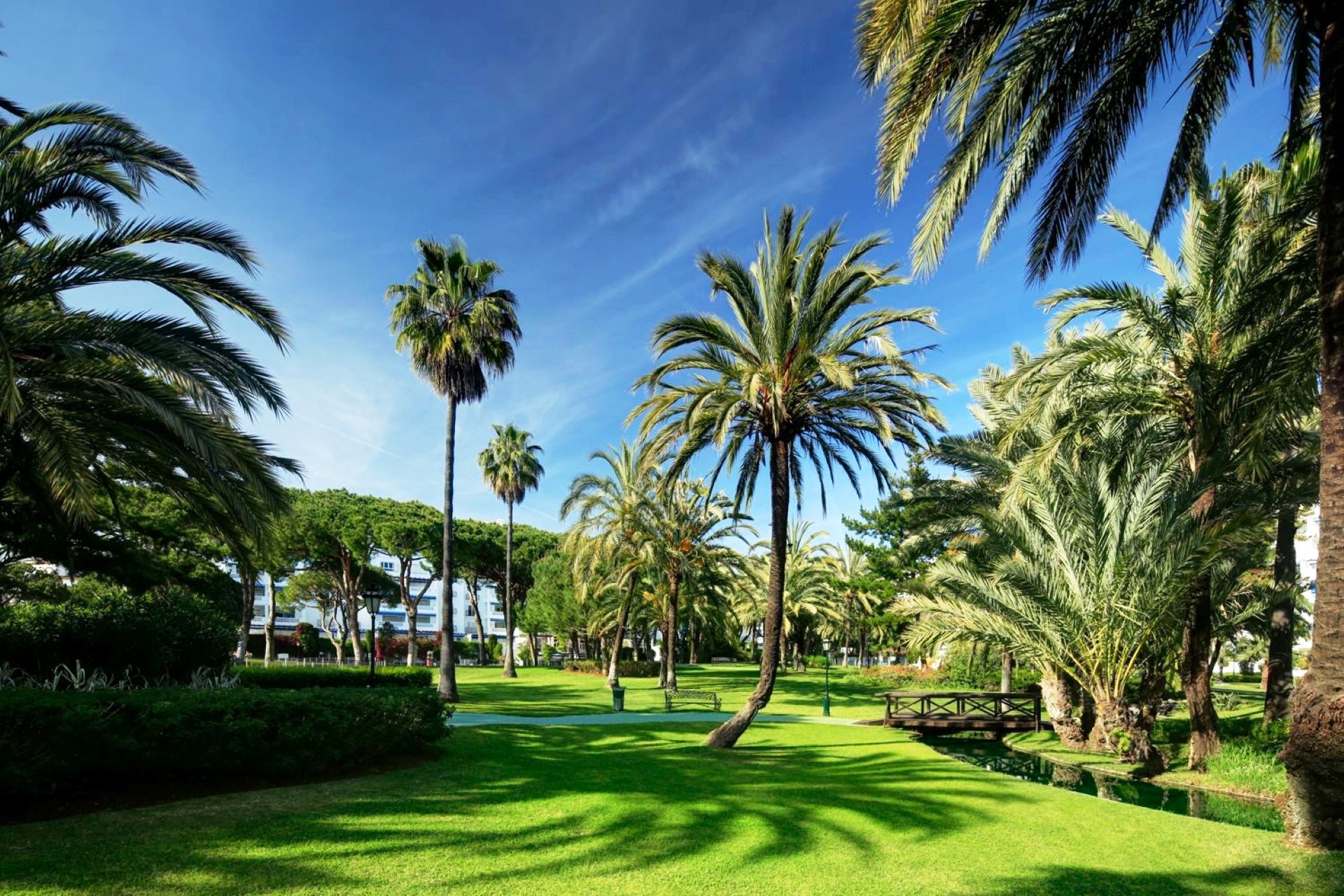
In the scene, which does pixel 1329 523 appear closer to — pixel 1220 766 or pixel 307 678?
pixel 1220 766

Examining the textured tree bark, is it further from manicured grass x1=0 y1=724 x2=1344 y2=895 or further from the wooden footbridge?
manicured grass x1=0 y1=724 x2=1344 y2=895

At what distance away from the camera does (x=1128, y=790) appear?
1399 cm

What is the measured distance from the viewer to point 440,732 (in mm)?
12203

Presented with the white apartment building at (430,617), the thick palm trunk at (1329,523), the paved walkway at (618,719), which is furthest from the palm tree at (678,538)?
the white apartment building at (430,617)

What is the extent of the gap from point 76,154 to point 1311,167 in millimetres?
15758

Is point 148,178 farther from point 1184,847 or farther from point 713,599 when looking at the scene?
point 713,599

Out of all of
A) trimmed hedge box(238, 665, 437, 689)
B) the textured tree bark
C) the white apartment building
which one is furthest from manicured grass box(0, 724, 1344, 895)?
the white apartment building

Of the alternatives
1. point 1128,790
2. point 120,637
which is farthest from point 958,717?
point 120,637

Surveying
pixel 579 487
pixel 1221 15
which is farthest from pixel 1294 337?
pixel 579 487

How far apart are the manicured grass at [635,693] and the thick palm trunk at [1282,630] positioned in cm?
976

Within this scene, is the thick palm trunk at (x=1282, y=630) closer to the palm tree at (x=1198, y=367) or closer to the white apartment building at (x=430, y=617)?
the palm tree at (x=1198, y=367)

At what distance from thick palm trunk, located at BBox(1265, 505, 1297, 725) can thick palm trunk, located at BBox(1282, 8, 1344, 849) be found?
1254 cm

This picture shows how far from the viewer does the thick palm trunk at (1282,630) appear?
18.2m

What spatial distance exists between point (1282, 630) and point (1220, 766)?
6982mm
